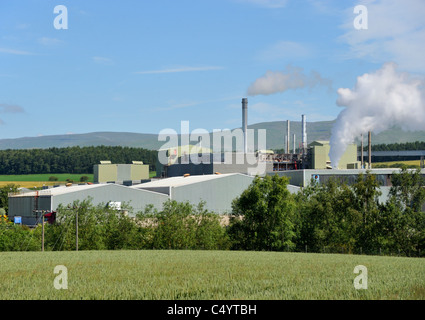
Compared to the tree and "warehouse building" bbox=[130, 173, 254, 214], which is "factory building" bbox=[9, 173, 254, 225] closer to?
"warehouse building" bbox=[130, 173, 254, 214]

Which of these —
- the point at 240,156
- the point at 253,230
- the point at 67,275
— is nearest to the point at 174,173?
the point at 240,156

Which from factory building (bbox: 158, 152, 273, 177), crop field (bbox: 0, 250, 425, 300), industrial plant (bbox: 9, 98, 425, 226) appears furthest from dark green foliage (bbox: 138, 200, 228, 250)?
factory building (bbox: 158, 152, 273, 177)

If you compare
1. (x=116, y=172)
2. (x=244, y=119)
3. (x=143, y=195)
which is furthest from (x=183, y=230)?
(x=116, y=172)

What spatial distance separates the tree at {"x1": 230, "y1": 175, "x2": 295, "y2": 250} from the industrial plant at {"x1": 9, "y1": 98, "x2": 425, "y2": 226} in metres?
8.88

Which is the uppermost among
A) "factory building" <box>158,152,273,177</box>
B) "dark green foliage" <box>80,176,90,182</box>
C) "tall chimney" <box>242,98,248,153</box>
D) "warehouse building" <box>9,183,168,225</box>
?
"tall chimney" <box>242,98,248,153</box>

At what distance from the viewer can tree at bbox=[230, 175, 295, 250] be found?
197 feet

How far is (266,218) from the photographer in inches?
2415

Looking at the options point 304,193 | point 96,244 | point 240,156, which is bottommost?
point 96,244

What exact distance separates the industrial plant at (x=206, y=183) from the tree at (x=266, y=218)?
8.88m

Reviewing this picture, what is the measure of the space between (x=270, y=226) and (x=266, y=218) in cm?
105

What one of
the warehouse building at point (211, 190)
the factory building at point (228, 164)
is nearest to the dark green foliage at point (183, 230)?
the warehouse building at point (211, 190)
